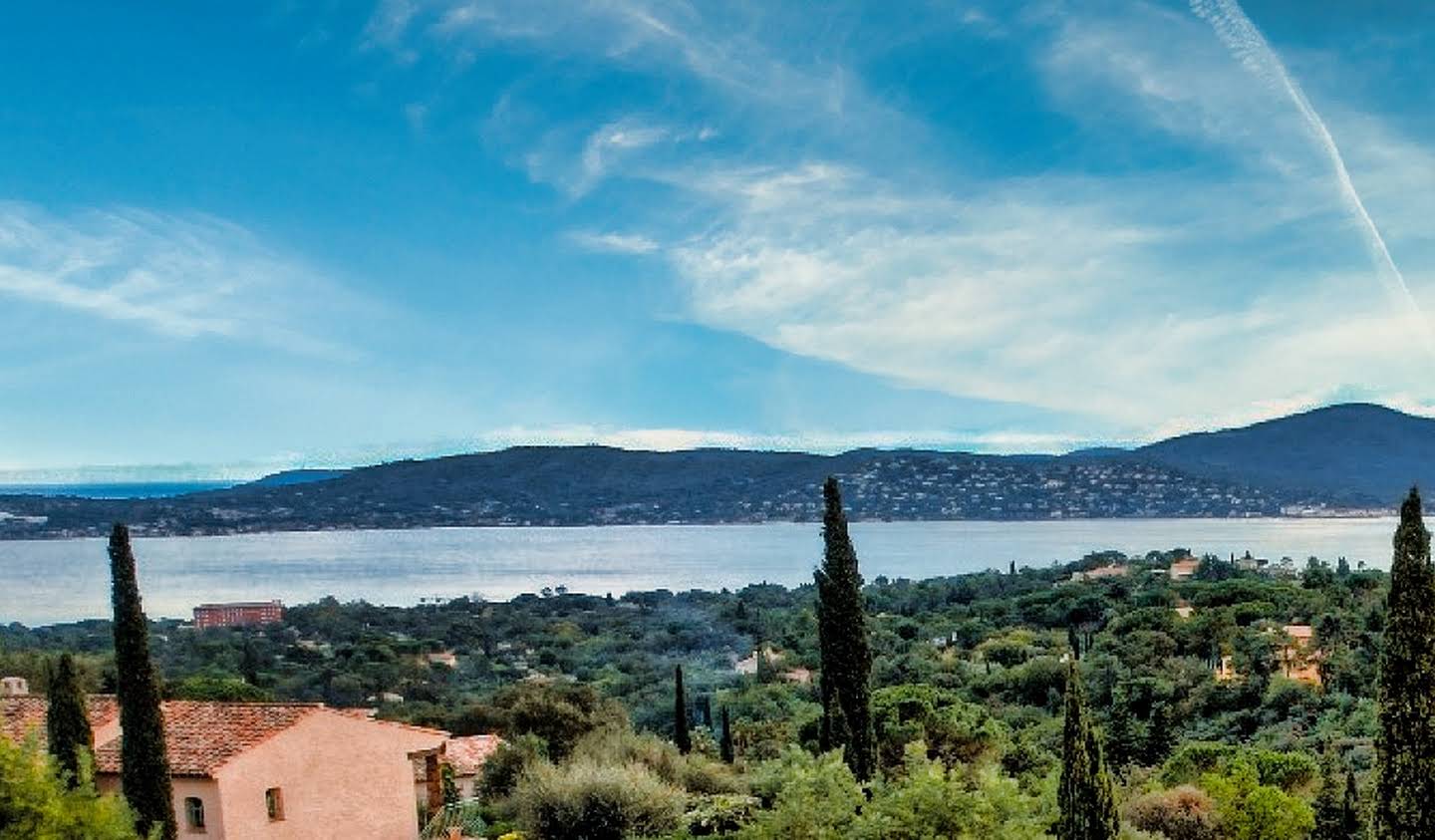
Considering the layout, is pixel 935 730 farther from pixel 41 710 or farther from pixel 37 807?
pixel 37 807

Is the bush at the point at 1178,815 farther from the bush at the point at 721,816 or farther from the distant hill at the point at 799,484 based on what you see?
the distant hill at the point at 799,484

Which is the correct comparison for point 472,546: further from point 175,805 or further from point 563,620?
point 175,805

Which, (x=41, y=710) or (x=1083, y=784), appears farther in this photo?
(x=41, y=710)

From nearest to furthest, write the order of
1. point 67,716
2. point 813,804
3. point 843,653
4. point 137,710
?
1. point 813,804
2. point 137,710
3. point 67,716
4. point 843,653

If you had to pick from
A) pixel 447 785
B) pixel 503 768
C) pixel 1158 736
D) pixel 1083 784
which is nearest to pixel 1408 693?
pixel 1083 784

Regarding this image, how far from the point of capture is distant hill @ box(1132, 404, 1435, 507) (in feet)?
297

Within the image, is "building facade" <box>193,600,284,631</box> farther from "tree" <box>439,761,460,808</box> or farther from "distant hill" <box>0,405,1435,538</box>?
"tree" <box>439,761,460,808</box>

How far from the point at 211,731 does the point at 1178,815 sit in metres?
15.2

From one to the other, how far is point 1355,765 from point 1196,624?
16893mm

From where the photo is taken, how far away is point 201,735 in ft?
56.7

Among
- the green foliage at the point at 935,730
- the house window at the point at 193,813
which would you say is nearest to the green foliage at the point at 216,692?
the house window at the point at 193,813

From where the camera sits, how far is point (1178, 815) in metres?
18.6

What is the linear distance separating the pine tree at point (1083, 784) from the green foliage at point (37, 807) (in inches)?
325

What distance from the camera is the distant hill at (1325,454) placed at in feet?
297
